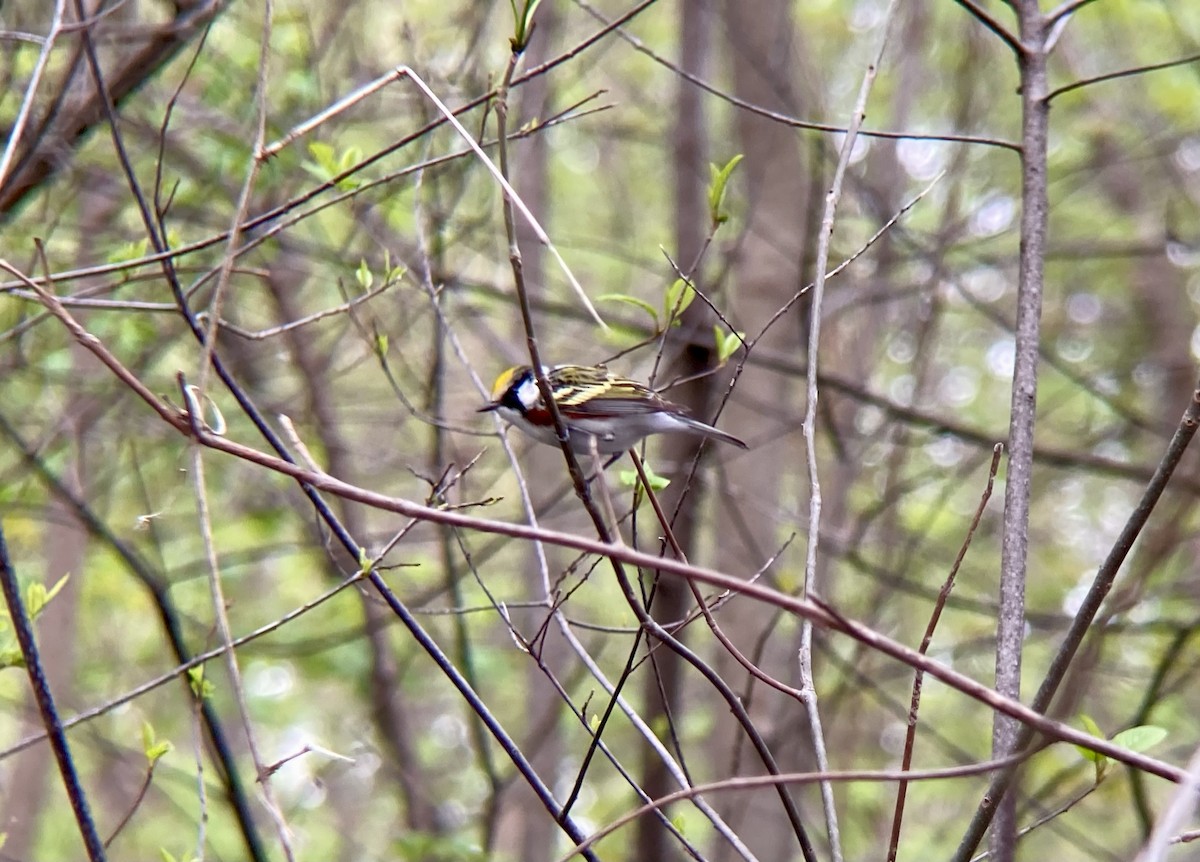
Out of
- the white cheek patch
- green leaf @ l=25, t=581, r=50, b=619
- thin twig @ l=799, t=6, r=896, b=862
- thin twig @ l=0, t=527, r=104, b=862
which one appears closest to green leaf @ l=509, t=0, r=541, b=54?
thin twig @ l=799, t=6, r=896, b=862

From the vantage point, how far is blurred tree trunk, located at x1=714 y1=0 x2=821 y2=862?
17.7ft

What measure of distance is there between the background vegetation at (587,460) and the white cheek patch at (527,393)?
46 cm

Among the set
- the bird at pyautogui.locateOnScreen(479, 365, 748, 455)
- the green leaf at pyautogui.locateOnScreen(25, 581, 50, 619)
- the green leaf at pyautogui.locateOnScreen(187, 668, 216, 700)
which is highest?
the bird at pyautogui.locateOnScreen(479, 365, 748, 455)

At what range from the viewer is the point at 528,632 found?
22.2ft

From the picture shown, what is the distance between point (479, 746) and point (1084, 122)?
6.94 m

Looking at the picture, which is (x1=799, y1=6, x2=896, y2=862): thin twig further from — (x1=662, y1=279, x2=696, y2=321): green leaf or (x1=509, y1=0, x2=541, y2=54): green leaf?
(x1=509, y1=0, x2=541, y2=54): green leaf

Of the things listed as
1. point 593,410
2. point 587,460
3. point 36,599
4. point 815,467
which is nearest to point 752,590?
A: point 815,467

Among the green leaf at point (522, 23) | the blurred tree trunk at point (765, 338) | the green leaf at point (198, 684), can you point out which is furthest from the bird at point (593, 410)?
the green leaf at point (522, 23)

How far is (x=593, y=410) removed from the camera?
15.3 feet

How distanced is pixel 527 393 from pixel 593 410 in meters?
0.26

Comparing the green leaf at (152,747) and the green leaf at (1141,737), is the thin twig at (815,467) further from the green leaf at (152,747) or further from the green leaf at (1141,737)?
the green leaf at (152,747)

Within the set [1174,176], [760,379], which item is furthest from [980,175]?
[760,379]

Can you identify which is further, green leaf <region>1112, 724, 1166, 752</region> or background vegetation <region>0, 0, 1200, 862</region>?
background vegetation <region>0, 0, 1200, 862</region>

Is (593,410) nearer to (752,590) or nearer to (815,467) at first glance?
(815,467)
